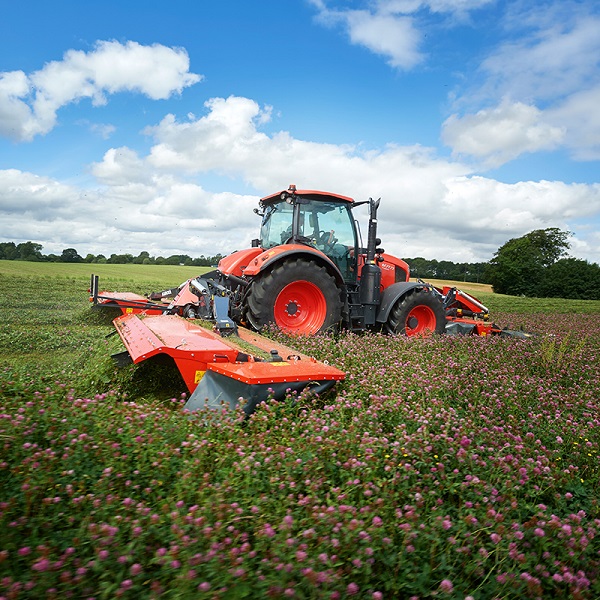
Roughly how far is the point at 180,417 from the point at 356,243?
5049mm

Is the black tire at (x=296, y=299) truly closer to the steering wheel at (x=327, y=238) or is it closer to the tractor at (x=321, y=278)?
the tractor at (x=321, y=278)

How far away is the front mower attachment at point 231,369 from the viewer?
353 cm

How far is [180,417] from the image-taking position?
322 cm

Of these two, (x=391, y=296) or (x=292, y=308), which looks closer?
(x=292, y=308)

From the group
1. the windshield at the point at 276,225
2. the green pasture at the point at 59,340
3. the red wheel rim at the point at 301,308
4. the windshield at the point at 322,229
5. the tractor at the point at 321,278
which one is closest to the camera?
the green pasture at the point at 59,340

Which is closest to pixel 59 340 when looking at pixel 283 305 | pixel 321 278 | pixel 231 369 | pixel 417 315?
pixel 283 305

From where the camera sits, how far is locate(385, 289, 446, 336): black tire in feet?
24.8

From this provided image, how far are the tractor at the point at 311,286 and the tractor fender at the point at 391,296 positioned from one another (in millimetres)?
18

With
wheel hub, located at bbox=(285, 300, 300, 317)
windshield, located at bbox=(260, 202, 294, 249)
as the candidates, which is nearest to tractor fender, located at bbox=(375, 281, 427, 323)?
wheel hub, located at bbox=(285, 300, 300, 317)

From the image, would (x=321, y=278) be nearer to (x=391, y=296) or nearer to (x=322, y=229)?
(x=322, y=229)

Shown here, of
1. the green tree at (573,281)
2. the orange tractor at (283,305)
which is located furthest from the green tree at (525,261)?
the orange tractor at (283,305)

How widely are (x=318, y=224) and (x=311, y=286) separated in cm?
131

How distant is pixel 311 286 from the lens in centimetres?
647

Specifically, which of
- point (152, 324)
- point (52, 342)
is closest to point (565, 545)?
point (152, 324)
